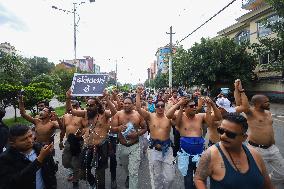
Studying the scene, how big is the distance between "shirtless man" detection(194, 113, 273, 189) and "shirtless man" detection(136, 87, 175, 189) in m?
3.27

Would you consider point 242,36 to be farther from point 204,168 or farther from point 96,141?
point 204,168

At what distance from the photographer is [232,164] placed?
2.94m

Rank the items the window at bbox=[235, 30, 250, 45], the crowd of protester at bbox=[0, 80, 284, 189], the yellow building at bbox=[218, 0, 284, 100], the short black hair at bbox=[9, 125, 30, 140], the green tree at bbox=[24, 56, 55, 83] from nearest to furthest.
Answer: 1. the crowd of protester at bbox=[0, 80, 284, 189]
2. the short black hair at bbox=[9, 125, 30, 140]
3. the yellow building at bbox=[218, 0, 284, 100]
4. the window at bbox=[235, 30, 250, 45]
5. the green tree at bbox=[24, 56, 55, 83]

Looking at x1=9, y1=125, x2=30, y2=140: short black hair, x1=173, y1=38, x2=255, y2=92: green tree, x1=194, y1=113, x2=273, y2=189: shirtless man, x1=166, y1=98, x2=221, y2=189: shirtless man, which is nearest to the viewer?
x1=194, y1=113, x2=273, y2=189: shirtless man

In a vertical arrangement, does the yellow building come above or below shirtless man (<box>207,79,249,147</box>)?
above

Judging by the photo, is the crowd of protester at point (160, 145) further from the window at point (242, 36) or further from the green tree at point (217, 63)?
the window at point (242, 36)

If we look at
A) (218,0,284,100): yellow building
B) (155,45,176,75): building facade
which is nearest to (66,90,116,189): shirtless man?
(218,0,284,100): yellow building

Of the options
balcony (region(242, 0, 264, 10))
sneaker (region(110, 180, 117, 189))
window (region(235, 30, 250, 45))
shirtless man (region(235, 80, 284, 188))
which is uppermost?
balcony (region(242, 0, 264, 10))

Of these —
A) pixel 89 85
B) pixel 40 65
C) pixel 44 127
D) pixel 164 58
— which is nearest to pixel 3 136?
pixel 44 127

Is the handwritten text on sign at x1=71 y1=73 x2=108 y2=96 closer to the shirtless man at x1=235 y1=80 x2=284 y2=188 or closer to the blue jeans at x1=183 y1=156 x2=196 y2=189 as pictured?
the blue jeans at x1=183 y1=156 x2=196 y2=189

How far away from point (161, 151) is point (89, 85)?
1974 millimetres

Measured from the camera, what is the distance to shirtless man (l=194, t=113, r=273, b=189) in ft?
9.43

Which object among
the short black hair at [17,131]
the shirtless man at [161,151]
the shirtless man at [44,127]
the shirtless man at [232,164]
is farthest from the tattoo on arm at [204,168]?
the shirtless man at [44,127]

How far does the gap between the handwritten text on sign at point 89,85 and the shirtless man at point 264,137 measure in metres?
2.70
